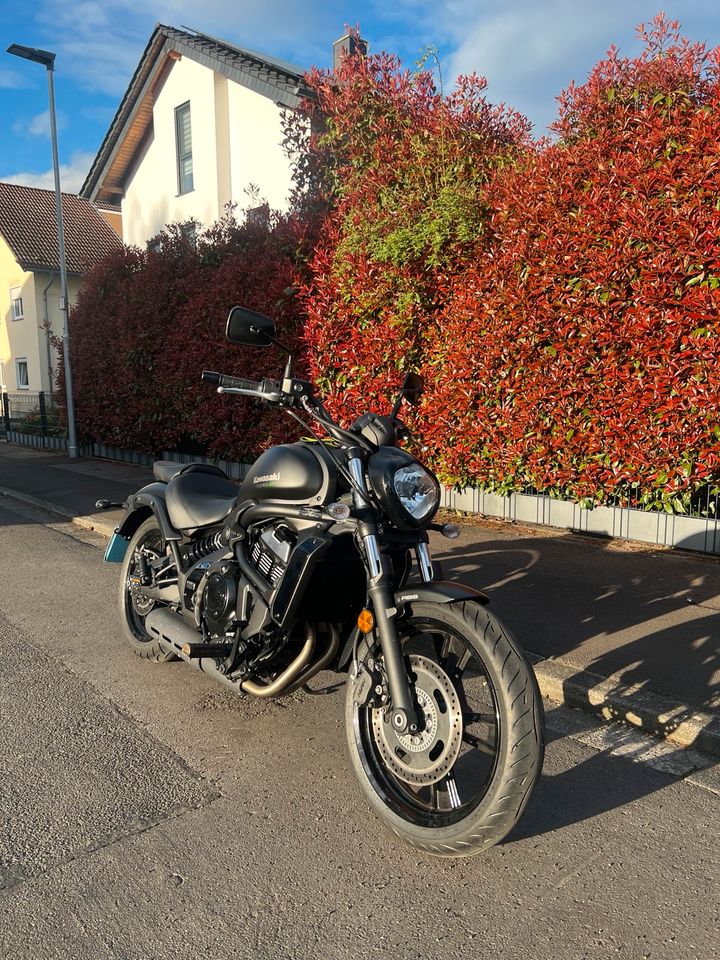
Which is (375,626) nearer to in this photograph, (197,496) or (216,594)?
(216,594)

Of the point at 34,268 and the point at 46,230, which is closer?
the point at 34,268

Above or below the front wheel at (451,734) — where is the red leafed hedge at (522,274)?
above

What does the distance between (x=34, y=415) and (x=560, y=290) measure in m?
16.7

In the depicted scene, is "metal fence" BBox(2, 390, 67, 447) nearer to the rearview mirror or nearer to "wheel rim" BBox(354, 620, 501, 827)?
the rearview mirror

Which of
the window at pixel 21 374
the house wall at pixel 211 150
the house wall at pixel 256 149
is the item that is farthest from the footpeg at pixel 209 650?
the window at pixel 21 374

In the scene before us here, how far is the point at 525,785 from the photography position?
7.98 ft

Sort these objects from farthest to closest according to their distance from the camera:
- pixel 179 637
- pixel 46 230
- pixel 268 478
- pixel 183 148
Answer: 1. pixel 46 230
2. pixel 183 148
3. pixel 179 637
4. pixel 268 478

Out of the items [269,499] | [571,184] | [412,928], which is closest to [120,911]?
[412,928]

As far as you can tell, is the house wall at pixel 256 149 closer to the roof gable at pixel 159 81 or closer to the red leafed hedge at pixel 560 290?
the roof gable at pixel 159 81

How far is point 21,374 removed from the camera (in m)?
30.7

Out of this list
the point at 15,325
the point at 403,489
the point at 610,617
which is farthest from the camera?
the point at 15,325

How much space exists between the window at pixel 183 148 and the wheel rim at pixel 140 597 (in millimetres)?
17274

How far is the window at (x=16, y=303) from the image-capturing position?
2968 cm

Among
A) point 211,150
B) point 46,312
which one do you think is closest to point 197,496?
point 211,150
